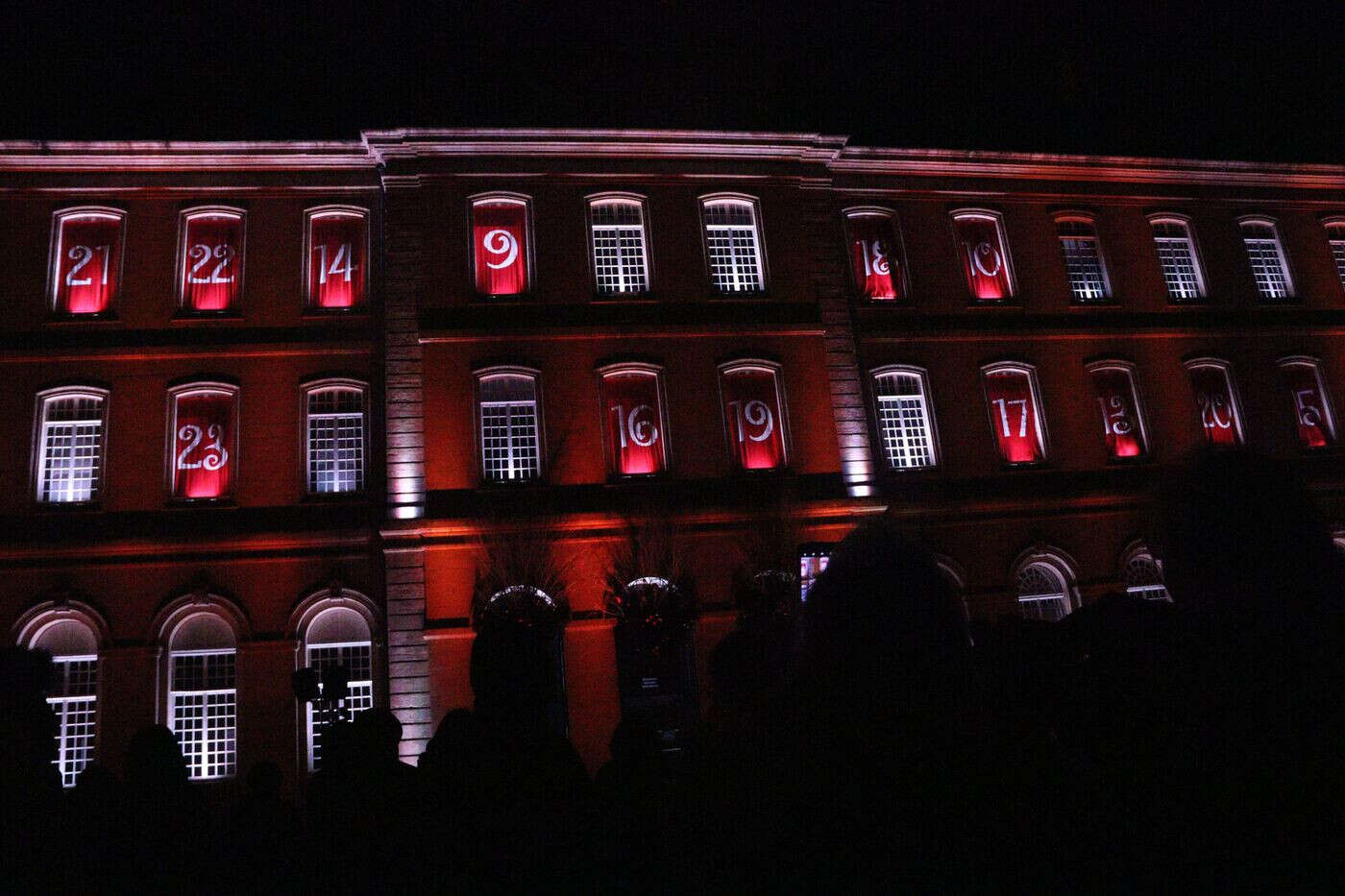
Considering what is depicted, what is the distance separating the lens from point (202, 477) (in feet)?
55.2

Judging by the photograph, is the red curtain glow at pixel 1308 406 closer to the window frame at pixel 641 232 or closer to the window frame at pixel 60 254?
the window frame at pixel 641 232

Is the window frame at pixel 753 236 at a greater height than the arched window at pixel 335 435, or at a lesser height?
greater

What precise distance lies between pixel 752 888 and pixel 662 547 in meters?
15.1

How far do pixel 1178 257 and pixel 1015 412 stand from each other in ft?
21.7

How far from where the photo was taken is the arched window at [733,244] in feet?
63.0

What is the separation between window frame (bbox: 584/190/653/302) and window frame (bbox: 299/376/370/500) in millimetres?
5112

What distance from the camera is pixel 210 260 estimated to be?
18078 millimetres

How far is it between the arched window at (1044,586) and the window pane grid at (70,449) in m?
18.4

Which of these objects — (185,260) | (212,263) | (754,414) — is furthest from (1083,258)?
(185,260)

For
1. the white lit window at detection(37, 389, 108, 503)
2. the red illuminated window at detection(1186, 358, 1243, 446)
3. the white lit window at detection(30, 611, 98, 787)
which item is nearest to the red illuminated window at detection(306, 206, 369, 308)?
the white lit window at detection(37, 389, 108, 503)

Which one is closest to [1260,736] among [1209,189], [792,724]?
[792,724]

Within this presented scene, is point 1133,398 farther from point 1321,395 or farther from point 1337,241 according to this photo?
point 1337,241

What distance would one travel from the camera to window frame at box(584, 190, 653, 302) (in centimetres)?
1853

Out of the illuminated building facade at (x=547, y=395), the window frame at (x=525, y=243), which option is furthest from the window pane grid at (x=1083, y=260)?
the window frame at (x=525, y=243)
